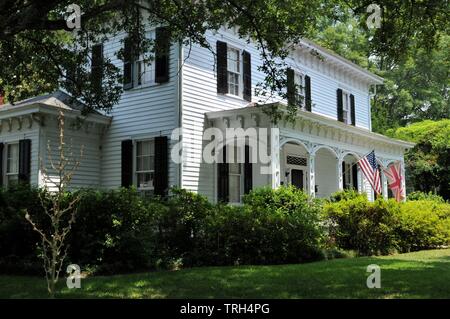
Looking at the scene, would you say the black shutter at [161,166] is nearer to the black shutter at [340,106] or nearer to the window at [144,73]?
the window at [144,73]

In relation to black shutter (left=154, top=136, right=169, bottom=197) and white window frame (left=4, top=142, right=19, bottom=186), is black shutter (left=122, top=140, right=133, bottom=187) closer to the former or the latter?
black shutter (left=154, top=136, right=169, bottom=197)

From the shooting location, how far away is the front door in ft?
67.4

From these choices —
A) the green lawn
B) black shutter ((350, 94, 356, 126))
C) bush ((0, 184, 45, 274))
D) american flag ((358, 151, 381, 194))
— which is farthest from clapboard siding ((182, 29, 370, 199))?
black shutter ((350, 94, 356, 126))

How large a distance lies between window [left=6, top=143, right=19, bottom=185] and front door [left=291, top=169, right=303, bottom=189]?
34.0 ft

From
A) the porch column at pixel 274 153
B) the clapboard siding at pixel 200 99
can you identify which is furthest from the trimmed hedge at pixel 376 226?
the clapboard siding at pixel 200 99

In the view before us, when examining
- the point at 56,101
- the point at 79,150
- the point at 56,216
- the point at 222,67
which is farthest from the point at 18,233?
the point at 222,67

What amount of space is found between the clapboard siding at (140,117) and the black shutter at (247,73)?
9.87ft

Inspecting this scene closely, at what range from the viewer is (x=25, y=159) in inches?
612

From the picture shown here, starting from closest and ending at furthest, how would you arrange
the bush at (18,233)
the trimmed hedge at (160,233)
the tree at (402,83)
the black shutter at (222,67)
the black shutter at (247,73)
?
the trimmed hedge at (160,233) < the bush at (18,233) < the black shutter at (222,67) < the black shutter at (247,73) < the tree at (402,83)

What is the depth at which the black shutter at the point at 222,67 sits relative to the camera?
16.6m

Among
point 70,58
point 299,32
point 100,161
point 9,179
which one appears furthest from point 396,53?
point 9,179

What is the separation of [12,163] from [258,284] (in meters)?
11.6
